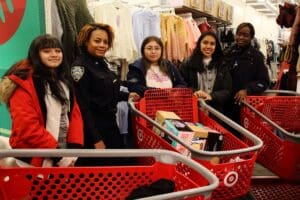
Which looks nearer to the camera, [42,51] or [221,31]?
[42,51]

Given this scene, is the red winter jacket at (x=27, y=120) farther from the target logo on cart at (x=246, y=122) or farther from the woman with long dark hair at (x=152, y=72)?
the target logo on cart at (x=246, y=122)

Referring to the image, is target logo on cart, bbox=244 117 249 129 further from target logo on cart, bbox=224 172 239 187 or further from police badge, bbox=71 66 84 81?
police badge, bbox=71 66 84 81

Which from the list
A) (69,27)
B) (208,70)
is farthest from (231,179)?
(69,27)

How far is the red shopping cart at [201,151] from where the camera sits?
1695 mm

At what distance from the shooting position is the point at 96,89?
90.9 inches

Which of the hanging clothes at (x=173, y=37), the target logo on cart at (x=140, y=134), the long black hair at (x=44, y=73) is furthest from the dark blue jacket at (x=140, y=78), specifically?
the hanging clothes at (x=173, y=37)

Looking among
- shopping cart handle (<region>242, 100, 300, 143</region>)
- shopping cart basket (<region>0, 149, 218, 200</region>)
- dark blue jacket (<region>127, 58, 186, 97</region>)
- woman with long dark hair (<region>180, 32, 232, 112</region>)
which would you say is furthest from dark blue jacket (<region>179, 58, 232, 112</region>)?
shopping cart basket (<region>0, 149, 218, 200</region>)

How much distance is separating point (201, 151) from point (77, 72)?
981 millimetres

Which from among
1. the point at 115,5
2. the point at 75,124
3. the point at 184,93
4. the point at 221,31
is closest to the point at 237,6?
the point at 221,31

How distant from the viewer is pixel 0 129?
281 centimetres

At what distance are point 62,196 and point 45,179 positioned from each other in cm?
10

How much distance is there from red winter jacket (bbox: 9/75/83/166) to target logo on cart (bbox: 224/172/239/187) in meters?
0.84

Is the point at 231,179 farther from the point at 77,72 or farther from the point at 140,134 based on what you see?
the point at 77,72

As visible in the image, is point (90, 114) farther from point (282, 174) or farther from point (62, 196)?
point (282, 174)
